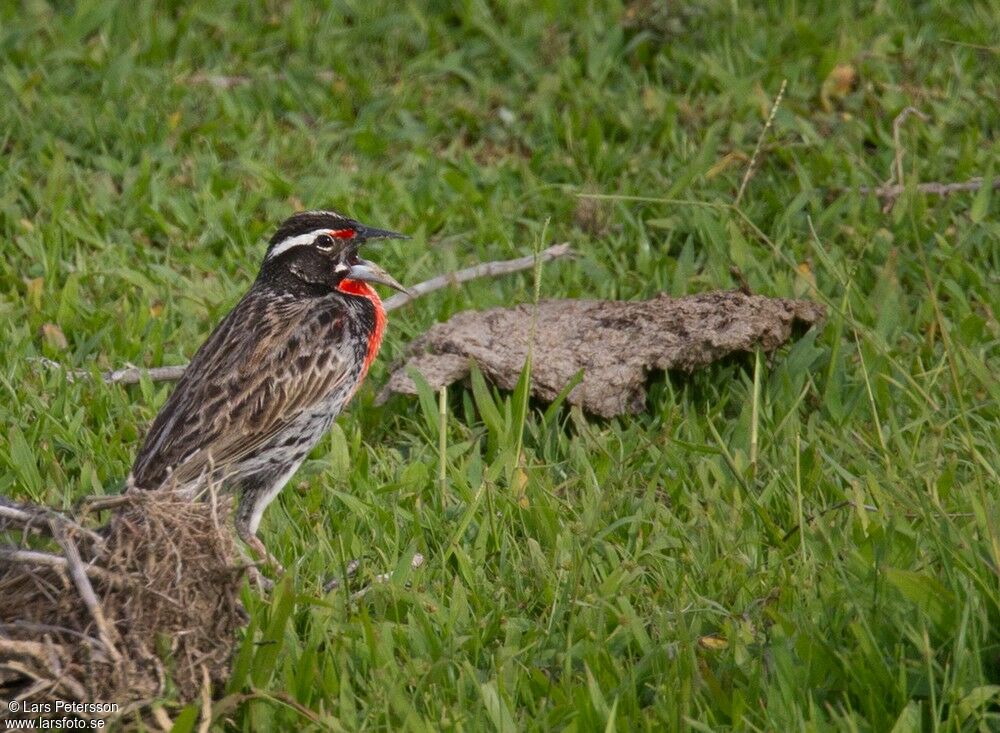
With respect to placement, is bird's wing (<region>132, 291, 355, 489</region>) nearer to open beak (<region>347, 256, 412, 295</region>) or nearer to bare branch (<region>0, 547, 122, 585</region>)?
open beak (<region>347, 256, 412, 295</region>)

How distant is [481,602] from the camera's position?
5.46 m

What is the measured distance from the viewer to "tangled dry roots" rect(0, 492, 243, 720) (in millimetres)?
4582

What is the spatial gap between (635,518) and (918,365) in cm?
185

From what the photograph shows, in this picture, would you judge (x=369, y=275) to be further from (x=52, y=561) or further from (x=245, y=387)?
(x=52, y=561)

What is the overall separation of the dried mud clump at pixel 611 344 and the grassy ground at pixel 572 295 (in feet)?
0.47

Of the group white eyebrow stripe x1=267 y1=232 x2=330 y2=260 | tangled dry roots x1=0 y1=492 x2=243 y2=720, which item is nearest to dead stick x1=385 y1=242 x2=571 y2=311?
white eyebrow stripe x1=267 y1=232 x2=330 y2=260

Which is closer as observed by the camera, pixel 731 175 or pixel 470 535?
pixel 470 535

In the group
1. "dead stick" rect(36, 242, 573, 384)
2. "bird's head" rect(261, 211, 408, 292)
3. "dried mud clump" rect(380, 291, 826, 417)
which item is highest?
"bird's head" rect(261, 211, 408, 292)

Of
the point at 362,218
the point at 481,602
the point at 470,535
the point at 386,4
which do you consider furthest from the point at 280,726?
the point at 386,4

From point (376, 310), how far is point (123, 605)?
2.31 m

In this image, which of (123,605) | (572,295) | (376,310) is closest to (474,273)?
(572,295)

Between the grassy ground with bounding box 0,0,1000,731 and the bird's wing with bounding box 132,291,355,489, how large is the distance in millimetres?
396

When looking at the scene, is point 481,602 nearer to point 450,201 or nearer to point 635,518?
point 635,518

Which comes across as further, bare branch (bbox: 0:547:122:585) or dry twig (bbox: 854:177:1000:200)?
dry twig (bbox: 854:177:1000:200)
